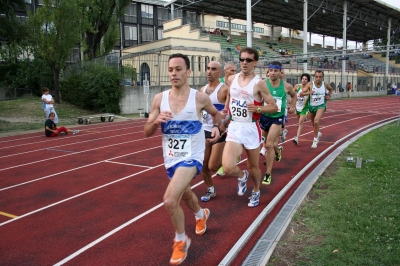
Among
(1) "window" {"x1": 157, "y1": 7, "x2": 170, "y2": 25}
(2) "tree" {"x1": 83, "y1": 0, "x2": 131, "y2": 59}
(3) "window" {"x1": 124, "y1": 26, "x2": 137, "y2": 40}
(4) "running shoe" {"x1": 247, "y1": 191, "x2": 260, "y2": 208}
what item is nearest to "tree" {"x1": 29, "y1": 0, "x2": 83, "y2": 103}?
(2) "tree" {"x1": 83, "y1": 0, "x2": 131, "y2": 59}

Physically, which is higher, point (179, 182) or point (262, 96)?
point (262, 96)

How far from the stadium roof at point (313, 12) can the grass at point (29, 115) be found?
1652 cm

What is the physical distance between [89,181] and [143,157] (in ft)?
7.48

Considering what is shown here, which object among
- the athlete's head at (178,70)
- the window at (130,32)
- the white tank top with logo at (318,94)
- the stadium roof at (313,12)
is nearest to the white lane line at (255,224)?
the athlete's head at (178,70)

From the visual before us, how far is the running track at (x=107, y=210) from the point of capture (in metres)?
3.71

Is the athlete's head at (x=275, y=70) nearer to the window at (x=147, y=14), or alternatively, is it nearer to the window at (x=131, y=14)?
the window at (x=131, y=14)

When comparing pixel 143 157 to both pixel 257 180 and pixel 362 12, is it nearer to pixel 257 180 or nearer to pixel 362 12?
pixel 257 180

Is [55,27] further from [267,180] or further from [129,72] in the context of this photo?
[267,180]

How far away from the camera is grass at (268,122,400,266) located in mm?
3365

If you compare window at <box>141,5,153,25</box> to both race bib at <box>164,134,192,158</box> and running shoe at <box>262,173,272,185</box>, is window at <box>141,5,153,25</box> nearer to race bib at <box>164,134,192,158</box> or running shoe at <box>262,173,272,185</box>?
running shoe at <box>262,173,272,185</box>

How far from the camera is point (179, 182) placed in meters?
3.36

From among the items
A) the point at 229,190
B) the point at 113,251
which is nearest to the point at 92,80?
the point at 229,190

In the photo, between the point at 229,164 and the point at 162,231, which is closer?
the point at 162,231

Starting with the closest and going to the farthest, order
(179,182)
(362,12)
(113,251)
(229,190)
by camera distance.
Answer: (179,182), (113,251), (229,190), (362,12)
